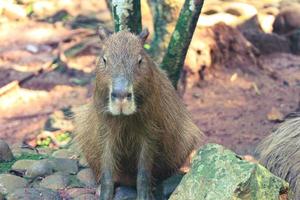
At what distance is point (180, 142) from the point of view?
3756mm

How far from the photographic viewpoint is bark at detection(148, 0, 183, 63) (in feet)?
20.5

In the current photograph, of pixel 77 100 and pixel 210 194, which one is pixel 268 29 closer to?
pixel 77 100

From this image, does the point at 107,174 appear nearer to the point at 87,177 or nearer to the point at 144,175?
the point at 144,175

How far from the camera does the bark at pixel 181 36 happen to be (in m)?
4.50

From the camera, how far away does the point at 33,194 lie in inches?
137

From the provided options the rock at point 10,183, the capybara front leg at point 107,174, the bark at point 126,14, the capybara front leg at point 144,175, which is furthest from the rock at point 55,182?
the bark at point 126,14

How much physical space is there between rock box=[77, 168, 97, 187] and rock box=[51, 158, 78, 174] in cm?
8

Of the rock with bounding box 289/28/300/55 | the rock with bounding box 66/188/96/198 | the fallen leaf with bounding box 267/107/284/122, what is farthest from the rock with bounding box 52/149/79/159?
the rock with bounding box 289/28/300/55

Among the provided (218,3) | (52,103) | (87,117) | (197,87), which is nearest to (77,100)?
(52,103)

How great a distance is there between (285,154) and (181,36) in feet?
4.27

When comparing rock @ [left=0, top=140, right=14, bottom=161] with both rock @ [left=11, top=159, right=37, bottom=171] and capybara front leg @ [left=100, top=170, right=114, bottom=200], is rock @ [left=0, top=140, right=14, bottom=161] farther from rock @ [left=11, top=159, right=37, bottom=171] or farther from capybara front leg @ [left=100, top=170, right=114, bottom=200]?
capybara front leg @ [left=100, top=170, right=114, bottom=200]

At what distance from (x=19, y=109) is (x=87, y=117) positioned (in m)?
3.38

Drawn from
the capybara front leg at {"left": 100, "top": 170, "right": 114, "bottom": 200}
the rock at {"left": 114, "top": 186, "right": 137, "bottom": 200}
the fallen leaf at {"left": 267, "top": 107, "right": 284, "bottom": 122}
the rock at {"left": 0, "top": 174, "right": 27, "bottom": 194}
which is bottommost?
the fallen leaf at {"left": 267, "top": 107, "right": 284, "bottom": 122}

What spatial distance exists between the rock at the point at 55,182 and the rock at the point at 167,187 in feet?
1.94
